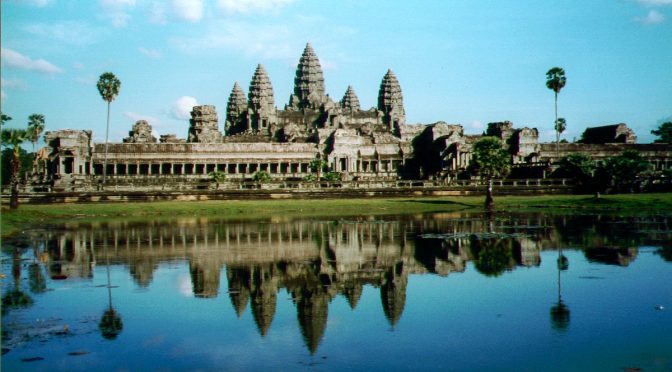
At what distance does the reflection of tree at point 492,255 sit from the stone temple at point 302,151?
204 ft

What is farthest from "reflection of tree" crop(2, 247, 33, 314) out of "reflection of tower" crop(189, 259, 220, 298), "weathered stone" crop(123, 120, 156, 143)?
"weathered stone" crop(123, 120, 156, 143)

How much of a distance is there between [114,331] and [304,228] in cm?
Answer: 2471

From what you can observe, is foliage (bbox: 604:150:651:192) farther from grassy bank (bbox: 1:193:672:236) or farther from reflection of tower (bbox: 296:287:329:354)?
reflection of tower (bbox: 296:287:329:354)

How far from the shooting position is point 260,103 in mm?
138125

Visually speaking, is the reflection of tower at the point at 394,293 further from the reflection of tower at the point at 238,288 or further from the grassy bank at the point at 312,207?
the grassy bank at the point at 312,207

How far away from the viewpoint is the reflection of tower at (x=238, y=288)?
59.0 ft

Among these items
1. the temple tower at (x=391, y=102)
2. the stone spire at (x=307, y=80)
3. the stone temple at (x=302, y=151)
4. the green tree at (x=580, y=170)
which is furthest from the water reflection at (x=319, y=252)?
the stone spire at (x=307, y=80)

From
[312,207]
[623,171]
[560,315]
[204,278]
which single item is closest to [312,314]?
[560,315]

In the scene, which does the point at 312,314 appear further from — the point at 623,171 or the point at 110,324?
the point at 623,171

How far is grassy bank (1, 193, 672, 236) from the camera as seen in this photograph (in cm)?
5112

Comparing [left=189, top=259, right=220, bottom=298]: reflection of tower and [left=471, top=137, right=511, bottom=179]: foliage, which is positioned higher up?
[left=471, top=137, right=511, bottom=179]: foliage

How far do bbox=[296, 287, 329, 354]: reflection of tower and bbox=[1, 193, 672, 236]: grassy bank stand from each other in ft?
103

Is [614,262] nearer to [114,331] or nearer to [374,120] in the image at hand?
[114,331]

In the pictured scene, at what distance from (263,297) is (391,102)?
130 meters
